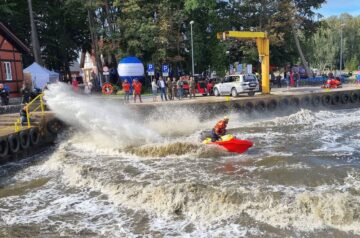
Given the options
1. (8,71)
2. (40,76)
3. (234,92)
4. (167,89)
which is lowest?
(234,92)

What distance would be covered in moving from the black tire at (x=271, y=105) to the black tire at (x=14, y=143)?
689 inches

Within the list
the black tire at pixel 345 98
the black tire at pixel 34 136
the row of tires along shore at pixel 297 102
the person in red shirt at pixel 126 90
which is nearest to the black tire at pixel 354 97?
the row of tires along shore at pixel 297 102

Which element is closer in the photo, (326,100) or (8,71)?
(326,100)

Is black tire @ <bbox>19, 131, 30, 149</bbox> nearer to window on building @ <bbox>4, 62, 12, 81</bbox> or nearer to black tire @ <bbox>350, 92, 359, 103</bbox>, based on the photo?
window on building @ <bbox>4, 62, 12, 81</bbox>

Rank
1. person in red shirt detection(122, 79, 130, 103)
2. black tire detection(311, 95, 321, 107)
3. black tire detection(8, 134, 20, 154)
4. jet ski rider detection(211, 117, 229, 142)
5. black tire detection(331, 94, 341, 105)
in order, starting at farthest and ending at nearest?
black tire detection(331, 94, 341, 105) < black tire detection(311, 95, 321, 107) < person in red shirt detection(122, 79, 130, 103) < black tire detection(8, 134, 20, 154) < jet ski rider detection(211, 117, 229, 142)

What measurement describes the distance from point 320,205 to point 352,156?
6.29m

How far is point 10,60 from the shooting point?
3566 cm

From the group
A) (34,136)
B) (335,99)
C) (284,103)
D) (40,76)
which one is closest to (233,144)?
(34,136)

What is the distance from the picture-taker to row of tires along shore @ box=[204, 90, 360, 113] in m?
28.7

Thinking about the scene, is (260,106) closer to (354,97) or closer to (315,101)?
(315,101)

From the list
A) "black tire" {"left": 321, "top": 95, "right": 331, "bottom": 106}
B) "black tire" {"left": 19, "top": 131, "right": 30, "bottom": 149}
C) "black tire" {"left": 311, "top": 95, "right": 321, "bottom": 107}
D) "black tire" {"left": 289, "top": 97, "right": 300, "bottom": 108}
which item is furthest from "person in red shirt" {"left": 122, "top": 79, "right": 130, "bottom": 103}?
"black tire" {"left": 321, "top": 95, "right": 331, "bottom": 106}

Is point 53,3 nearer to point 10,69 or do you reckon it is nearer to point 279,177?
point 10,69

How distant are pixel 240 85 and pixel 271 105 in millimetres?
2895

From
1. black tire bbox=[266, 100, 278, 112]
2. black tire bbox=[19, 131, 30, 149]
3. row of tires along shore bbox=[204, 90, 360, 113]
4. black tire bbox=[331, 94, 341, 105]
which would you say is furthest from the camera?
black tire bbox=[331, 94, 341, 105]
